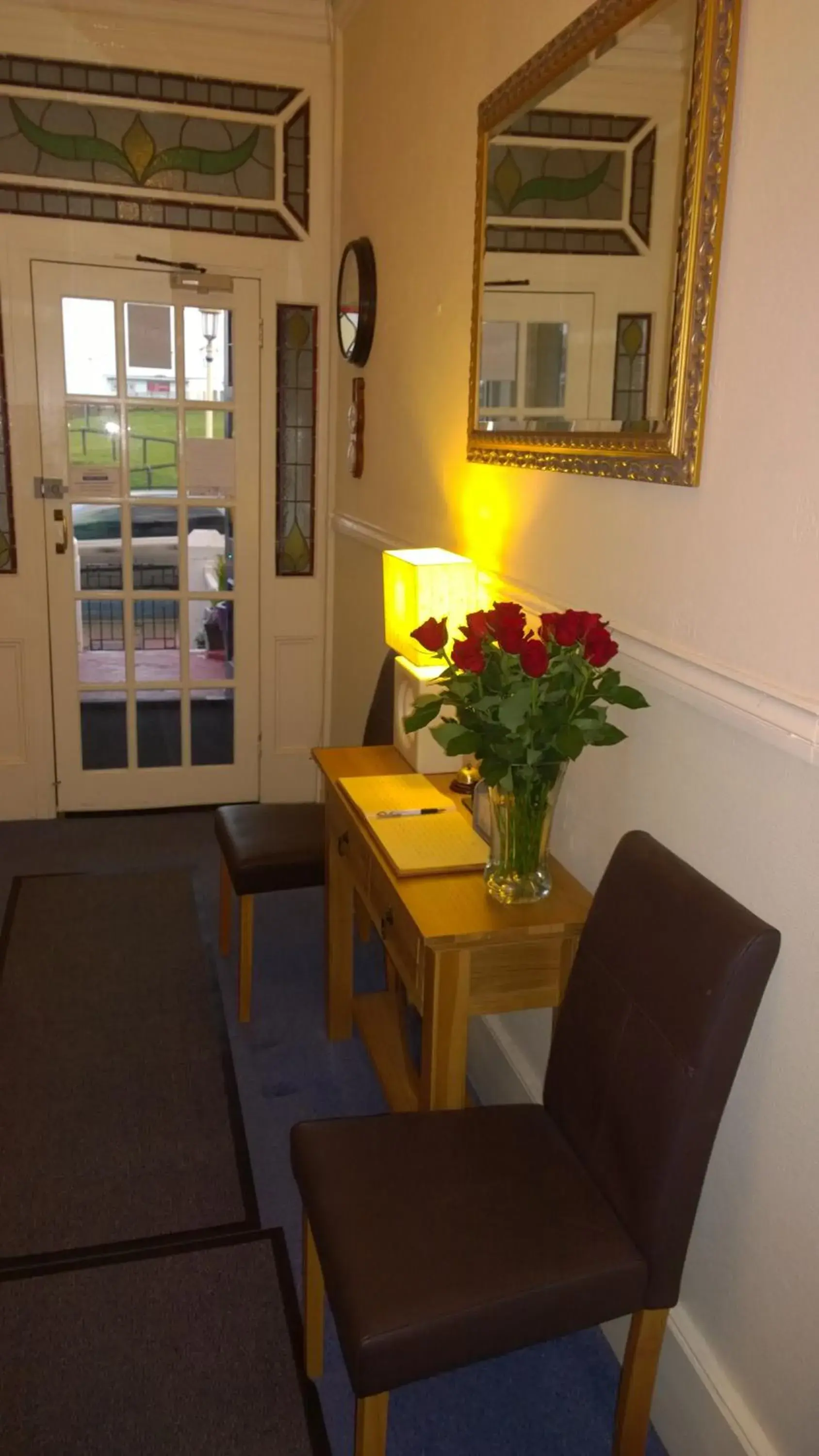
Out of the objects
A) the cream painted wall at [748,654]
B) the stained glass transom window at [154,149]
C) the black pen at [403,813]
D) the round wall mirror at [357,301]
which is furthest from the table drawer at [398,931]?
the stained glass transom window at [154,149]

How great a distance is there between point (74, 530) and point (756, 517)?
10.2ft

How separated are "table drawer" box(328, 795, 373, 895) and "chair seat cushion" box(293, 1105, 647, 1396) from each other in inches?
24.0

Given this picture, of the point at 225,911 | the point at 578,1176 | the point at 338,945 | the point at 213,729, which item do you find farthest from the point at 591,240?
the point at 213,729

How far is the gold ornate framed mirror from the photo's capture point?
1496 millimetres

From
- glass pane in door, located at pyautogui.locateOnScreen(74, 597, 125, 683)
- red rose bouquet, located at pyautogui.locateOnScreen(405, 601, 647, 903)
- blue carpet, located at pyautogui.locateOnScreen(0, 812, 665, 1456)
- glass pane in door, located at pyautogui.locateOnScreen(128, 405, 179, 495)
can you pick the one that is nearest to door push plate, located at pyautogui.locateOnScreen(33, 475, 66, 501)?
glass pane in door, located at pyautogui.locateOnScreen(128, 405, 179, 495)

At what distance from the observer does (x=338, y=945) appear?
8.73 ft

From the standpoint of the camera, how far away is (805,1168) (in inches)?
53.9

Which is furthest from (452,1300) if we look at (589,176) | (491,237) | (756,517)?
(491,237)

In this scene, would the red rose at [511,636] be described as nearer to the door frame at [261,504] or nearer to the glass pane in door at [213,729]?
the door frame at [261,504]

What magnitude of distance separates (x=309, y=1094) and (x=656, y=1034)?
4.22 ft

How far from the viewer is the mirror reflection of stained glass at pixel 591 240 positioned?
1.59m

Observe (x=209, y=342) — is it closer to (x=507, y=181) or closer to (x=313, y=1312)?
(x=507, y=181)

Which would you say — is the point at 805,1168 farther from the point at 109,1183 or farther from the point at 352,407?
the point at 352,407

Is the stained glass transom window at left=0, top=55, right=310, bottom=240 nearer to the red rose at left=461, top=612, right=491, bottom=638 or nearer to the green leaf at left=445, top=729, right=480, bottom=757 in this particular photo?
the red rose at left=461, top=612, right=491, bottom=638
